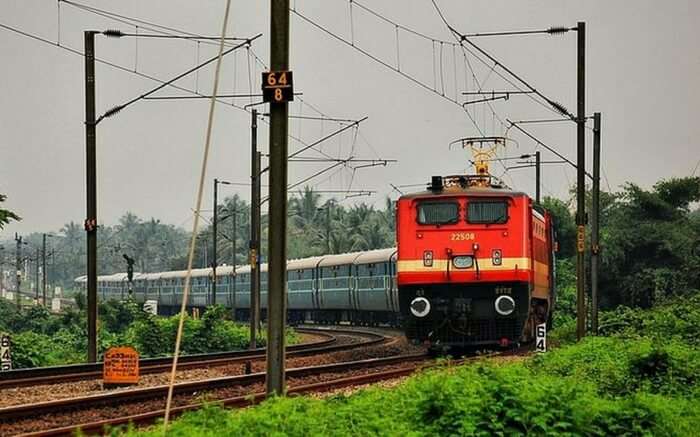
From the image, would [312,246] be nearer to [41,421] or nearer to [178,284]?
[178,284]

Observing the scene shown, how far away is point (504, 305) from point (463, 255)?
4.69 feet

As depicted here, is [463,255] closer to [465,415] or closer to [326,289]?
[465,415]

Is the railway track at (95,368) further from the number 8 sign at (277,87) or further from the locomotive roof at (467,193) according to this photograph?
the number 8 sign at (277,87)

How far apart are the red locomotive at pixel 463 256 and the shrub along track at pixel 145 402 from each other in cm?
249

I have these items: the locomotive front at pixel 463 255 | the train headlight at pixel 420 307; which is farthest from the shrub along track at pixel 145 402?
the locomotive front at pixel 463 255

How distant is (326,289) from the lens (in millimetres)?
58031

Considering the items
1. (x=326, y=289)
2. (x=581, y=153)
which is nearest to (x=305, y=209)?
(x=326, y=289)

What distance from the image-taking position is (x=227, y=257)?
12469cm

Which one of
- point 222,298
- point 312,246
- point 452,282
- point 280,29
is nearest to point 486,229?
point 452,282

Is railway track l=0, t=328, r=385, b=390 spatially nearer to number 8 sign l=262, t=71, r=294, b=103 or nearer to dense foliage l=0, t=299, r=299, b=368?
dense foliage l=0, t=299, r=299, b=368

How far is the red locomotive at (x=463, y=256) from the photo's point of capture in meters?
27.9

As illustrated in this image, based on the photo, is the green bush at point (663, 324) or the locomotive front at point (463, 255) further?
the green bush at point (663, 324)

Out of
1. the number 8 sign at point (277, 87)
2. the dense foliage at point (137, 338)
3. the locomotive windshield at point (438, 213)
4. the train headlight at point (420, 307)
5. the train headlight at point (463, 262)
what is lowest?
the dense foliage at point (137, 338)

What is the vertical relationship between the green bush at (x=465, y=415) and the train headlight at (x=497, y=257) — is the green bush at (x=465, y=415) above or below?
below
